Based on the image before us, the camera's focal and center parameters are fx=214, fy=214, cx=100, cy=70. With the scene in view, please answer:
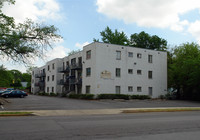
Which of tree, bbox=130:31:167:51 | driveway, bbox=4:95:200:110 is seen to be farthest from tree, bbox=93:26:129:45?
driveway, bbox=4:95:200:110

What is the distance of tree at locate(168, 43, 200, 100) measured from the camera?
1435 inches

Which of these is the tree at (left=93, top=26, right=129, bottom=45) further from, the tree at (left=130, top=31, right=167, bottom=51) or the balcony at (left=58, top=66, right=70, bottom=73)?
the balcony at (left=58, top=66, right=70, bottom=73)

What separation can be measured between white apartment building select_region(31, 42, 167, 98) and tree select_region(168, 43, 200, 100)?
2.60m

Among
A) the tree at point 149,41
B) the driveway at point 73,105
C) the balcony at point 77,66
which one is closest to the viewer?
the driveway at point 73,105

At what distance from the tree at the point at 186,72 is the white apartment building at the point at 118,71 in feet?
8.52

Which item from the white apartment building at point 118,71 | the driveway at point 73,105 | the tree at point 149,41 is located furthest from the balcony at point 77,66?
the tree at point 149,41

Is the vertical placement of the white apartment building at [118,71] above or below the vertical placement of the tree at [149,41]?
below

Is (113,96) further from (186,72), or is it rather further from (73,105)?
(186,72)

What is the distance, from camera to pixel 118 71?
37281 mm

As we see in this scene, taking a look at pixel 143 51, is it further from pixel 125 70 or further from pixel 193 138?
pixel 193 138

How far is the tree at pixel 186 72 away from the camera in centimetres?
3644

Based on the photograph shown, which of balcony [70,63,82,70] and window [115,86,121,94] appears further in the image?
balcony [70,63,82,70]

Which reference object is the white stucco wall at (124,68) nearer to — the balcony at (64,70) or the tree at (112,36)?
the balcony at (64,70)

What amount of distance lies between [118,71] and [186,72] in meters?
12.8
